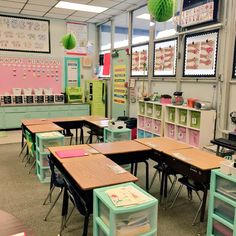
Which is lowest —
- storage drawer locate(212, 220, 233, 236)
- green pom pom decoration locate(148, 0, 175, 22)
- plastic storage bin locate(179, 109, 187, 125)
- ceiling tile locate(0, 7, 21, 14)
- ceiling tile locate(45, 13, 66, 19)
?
storage drawer locate(212, 220, 233, 236)

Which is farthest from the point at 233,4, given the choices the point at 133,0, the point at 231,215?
the point at 231,215

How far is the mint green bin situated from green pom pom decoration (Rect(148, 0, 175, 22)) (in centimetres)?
206

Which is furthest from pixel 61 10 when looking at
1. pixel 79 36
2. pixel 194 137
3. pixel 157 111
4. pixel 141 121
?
pixel 194 137

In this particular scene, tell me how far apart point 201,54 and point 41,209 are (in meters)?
3.64

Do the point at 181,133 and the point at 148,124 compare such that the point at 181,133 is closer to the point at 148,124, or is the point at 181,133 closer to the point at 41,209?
the point at 148,124

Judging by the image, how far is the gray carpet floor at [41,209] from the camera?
2658mm

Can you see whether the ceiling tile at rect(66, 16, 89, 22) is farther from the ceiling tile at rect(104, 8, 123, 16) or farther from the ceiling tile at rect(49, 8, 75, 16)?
the ceiling tile at rect(104, 8, 123, 16)

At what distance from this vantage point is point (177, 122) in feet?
15.8

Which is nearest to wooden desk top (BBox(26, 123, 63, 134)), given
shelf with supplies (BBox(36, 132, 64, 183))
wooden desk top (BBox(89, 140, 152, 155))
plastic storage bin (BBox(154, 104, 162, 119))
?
shelf with supplies (BBox(36, 132, 64, 183))

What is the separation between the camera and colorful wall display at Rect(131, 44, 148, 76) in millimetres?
6195

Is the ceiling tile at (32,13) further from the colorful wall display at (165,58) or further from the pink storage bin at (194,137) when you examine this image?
the pink storage bin at (194,137)

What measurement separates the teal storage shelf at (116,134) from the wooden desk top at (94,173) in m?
1.53

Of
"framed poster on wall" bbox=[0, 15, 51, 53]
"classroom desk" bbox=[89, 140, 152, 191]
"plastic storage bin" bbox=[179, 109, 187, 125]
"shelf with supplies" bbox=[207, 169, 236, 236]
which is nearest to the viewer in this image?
"shelf with supplies" bbox=[207, 169, 236, 236]

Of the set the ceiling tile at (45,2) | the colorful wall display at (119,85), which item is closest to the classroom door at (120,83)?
the colorful wall display at (119,85)
